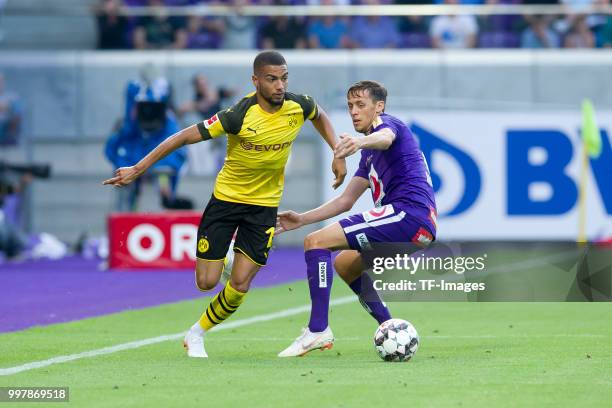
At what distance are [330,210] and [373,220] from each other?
24.8 inches

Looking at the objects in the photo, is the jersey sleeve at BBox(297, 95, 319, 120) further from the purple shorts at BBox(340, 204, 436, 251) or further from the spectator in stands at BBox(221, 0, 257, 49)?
the spectator in stands at BBox(221, 0, 257, 49)

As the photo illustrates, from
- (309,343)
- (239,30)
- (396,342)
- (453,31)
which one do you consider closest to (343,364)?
(396,342)

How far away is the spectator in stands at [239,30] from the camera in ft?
82.5

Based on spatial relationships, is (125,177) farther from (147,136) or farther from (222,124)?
(147,136)

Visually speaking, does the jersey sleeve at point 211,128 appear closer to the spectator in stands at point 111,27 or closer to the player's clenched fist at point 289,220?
the player's clenched fist at point 289,220

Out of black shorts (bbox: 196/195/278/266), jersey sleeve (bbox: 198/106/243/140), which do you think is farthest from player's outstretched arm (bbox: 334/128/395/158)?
black shorts (bbox: 196/195/278/266)

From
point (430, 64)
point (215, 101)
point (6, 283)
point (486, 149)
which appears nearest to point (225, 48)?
point (215, 101)

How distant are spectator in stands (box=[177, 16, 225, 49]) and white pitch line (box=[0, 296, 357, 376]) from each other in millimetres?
10981

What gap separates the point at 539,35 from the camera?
81.9ft

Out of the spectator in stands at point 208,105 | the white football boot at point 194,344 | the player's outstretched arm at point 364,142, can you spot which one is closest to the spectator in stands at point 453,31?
the spectator in stands at point 208,105

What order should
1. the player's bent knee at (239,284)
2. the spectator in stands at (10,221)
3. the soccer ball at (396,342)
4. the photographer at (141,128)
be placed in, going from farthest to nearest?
1. the spectator in stands at (10,221)
2. the photographer at (141,128)
3. the player's bent knee at (239,284)
4. the soccer ball at (396,342)

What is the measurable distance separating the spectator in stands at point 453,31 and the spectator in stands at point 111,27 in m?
5.33

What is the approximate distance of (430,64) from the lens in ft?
81.8

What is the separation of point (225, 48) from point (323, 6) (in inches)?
74.3
